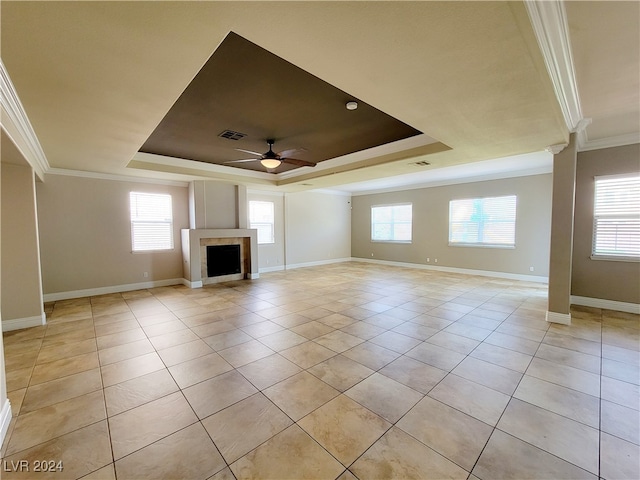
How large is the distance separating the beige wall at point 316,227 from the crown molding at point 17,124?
19.4 feet

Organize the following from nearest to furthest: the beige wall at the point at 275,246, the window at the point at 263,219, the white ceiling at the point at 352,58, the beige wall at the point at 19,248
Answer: the white ceiling at the point at 352,58 → the beige wall at the point at 19,248 → the window at the point at 263,219 → the beige wall at the point at 275,246

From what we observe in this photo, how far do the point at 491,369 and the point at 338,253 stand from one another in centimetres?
810

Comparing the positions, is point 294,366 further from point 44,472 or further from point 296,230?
point 296,230

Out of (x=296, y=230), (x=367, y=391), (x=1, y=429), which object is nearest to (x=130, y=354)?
(x=1, y=429)

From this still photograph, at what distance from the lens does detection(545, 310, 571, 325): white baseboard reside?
3850mm

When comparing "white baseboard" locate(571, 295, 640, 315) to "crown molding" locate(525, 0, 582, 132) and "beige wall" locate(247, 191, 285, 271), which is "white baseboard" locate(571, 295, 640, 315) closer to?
"crown molding" locate(525, 0, 582, 132)

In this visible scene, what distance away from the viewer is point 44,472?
1565 mm

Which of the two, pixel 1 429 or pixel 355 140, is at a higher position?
pixel 355 140

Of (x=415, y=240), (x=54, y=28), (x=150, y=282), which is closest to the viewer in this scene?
(x=54, y=28)

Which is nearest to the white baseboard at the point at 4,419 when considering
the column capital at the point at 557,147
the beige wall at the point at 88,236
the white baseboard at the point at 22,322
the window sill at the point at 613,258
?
the white baseboard at the point at 22,322

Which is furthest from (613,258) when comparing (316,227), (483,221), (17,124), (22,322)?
(22,322)

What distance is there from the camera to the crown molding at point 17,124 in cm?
212

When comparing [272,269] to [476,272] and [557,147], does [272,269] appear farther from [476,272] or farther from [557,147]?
[557,147]

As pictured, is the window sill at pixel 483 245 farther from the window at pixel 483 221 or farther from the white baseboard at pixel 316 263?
the white baseboard at pixel 316 263
